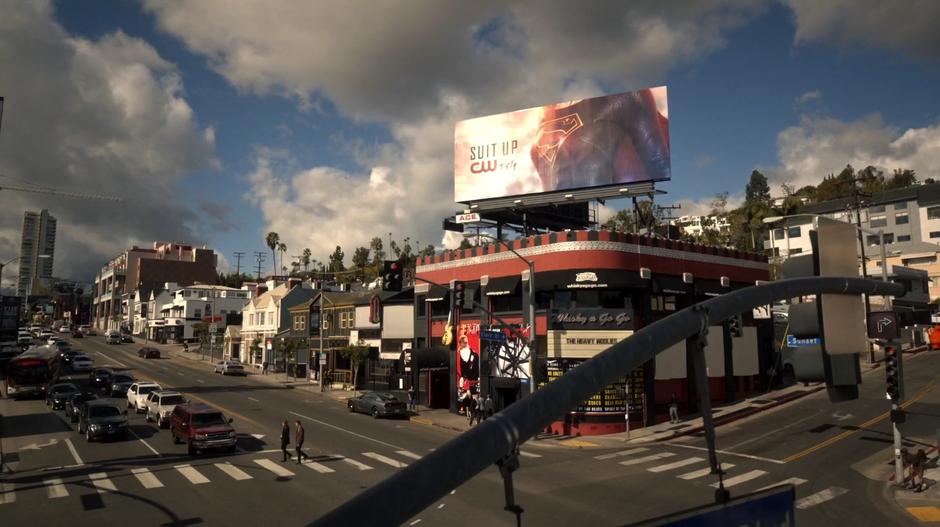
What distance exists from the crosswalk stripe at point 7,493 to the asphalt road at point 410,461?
0.10ft

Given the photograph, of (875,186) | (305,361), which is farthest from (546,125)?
(875,186)

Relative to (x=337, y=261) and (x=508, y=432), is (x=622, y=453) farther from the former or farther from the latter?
(x=337, y=261)

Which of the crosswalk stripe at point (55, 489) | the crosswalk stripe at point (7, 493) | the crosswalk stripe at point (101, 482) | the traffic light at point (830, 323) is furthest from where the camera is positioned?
the crosswalk stripe at point (101, 482)

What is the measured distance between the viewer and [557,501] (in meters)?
16.8

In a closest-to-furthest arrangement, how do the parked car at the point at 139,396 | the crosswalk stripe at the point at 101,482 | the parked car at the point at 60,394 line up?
the crosswalk stripe at the point at 101,482 < the parked car at the point at 139,396 < the parked car at the point at 60,394

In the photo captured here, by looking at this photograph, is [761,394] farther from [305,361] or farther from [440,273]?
[305,361]

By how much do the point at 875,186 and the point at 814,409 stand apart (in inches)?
3878

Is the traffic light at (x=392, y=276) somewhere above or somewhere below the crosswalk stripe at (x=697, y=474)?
above

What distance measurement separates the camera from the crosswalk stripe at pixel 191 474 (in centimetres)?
1973

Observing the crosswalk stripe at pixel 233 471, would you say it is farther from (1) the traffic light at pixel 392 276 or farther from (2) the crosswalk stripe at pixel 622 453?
(2) the crosswalk stripe at pixel 622 453

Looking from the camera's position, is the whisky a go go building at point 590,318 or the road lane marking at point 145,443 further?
the whisky a go go building at point 590,318

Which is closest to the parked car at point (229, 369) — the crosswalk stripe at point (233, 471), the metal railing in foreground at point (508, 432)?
the crosswalk stripe at point (233, 471)

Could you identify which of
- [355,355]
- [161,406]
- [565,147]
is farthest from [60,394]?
[565,147]

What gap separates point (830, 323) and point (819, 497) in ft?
47.5
